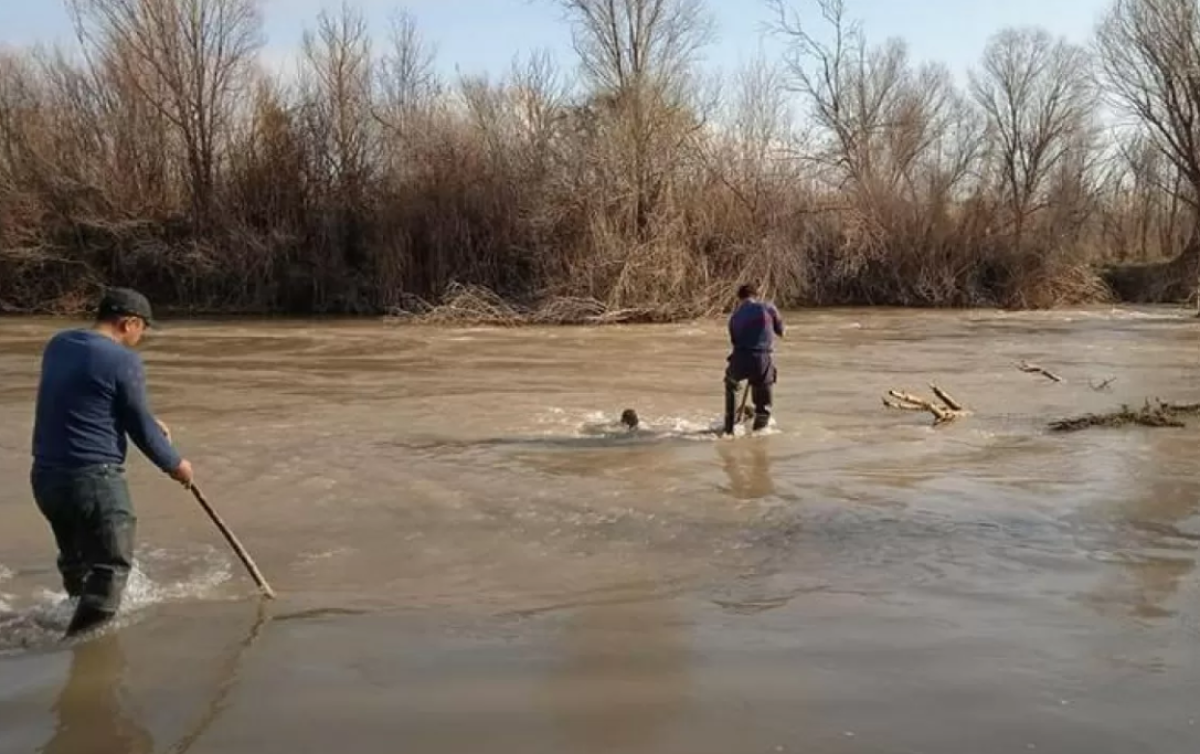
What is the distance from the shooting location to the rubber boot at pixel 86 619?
19.7 feet

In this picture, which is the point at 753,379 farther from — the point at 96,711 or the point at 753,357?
the point at 96,711

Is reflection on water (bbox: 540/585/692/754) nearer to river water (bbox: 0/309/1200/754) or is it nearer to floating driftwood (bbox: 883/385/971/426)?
river water (bbox: 0/309/1200/754)

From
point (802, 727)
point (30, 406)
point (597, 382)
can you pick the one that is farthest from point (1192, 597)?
point (30, 406)

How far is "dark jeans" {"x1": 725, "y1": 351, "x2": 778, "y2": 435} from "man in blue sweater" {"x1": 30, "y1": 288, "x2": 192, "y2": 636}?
771 cm

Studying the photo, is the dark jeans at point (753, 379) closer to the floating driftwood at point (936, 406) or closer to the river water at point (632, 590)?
the river water at point (632, 590)

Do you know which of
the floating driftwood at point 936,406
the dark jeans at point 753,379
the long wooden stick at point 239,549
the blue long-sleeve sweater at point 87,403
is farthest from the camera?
the floating driftwood at point 936,406

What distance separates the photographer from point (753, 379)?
12.9 m

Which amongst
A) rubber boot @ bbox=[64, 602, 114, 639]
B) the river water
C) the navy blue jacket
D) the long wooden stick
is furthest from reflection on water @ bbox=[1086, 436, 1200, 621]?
rubber boot @ bbox=[64, 602, 114, 639]

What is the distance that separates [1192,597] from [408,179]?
3258cm

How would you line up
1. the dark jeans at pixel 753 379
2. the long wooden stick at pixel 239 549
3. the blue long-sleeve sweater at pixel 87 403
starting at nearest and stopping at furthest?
the blue long-sleeve sweater at pixel 87 403
the long wooden stick at pixel 239 549
the dark jeans at pixel 753 379

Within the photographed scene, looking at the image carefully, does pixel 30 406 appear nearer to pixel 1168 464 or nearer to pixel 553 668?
pixel 553 668

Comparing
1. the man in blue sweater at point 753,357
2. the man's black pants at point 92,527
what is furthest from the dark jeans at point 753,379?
the man's black pants at point 92,527

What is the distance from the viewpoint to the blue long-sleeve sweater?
18.9ft

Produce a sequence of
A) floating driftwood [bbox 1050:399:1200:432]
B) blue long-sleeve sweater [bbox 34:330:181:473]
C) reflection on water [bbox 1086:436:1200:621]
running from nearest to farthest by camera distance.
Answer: blue long-sleeve sweater [bbox 34:330:181:473], reflection on water [bbox 1086:436:1200:621], floating driftwood [bbox 1050:399:1200:432]
